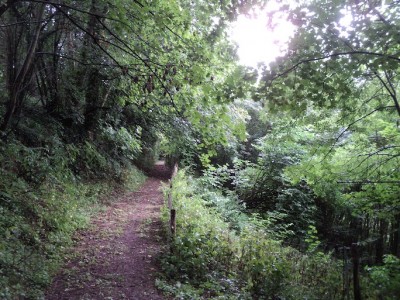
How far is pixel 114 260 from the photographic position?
7.09 metres

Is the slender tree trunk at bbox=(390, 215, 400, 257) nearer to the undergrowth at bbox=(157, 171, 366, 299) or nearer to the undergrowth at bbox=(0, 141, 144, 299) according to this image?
the undergrowth at bbox=(157, 171, 366, 299)

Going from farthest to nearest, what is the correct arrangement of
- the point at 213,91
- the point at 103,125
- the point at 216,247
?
the point at 103,125, the point at 216,247, the point at 213,91

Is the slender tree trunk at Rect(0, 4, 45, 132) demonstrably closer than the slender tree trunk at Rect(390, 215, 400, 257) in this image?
Yes

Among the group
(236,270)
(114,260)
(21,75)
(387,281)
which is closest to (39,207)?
(114,260)

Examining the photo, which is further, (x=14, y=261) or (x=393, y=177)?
(x=393, y=177)

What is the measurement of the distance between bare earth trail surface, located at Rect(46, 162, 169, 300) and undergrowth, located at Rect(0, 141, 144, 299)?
12.8 inches

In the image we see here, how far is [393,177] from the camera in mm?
8336

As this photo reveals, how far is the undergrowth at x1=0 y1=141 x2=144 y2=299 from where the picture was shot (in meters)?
5.16

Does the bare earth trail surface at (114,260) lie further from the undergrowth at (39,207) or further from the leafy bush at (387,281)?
the leafy bush at (387,281)

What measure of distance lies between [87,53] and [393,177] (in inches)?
361

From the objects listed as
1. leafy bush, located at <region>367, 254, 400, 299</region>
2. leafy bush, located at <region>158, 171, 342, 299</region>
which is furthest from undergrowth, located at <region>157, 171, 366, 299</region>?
leafy bush, located at <region>367, 254, 400, 299</region>

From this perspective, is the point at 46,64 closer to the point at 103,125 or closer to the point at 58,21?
the point at 58,21

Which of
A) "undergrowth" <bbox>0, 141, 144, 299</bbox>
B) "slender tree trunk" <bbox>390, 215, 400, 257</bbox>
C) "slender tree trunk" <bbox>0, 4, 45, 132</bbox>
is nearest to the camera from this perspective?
"undergrowth" <bbox>0, 141, 144, 299</bbox>

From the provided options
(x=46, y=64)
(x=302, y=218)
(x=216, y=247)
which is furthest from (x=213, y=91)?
(x=302, y=218)
